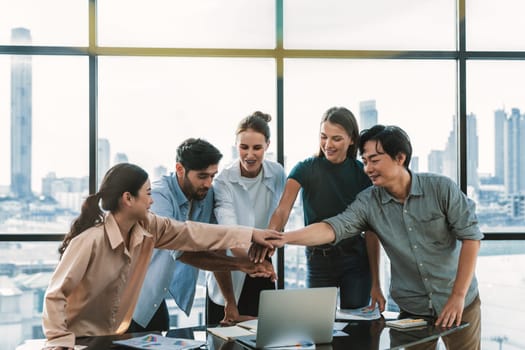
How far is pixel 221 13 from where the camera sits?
3.91m

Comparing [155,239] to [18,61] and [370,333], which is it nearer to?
[370,333]

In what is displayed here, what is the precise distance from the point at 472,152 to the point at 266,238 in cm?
200

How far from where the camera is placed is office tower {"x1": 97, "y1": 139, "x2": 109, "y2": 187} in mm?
3830

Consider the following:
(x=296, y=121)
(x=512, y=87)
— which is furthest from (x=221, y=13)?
(x=512, y=87)

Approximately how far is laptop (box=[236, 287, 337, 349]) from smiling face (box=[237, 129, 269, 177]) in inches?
45.0

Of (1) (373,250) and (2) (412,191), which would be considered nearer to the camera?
(2) (412,191)

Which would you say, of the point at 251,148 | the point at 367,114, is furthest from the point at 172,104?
the point at 367,114

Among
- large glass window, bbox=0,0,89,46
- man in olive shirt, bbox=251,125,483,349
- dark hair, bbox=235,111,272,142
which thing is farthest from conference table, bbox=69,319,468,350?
large glass window, bbox=0,0,89,46

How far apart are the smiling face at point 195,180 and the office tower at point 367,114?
1481 mm

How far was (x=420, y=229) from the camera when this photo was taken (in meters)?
2.64

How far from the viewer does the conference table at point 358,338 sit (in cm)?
204

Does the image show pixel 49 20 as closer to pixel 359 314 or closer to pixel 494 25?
pixel 359 314

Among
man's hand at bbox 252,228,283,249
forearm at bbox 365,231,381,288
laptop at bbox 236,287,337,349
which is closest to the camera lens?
laptop at bbox 236,287,337,349

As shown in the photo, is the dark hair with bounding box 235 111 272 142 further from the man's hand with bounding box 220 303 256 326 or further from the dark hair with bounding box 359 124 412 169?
the man's hand with bounding box 220 303 256 326
